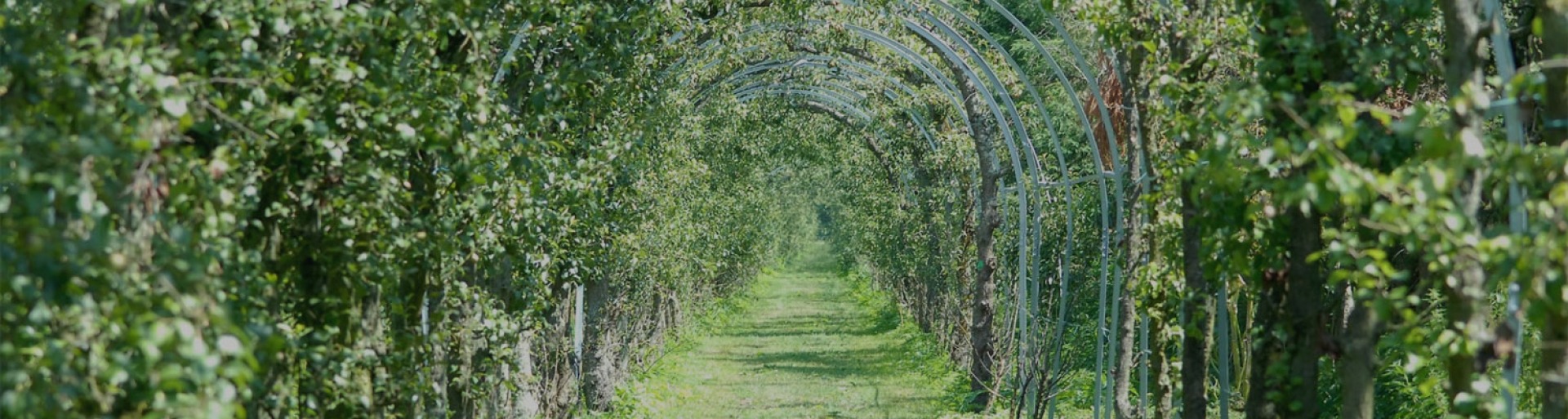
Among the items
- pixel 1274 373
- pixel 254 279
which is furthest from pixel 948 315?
pixel 254 279

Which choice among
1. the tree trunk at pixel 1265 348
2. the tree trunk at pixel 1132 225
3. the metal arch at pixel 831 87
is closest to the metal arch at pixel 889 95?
the metal arch at pixel 831 87

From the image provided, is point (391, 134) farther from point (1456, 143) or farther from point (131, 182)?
point (1456, 143)

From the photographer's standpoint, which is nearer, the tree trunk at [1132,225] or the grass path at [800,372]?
the tree trunk at [1132,225]

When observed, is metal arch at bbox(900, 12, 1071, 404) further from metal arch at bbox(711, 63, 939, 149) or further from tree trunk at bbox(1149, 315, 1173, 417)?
tree trunk at bbox(1149, 315, 1173, 417)

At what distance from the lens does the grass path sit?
14.6m

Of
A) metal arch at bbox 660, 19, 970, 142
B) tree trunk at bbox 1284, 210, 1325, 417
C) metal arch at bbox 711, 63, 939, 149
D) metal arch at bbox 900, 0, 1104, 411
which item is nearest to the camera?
tree trunk at bbox 1284, 210, 1325, 417

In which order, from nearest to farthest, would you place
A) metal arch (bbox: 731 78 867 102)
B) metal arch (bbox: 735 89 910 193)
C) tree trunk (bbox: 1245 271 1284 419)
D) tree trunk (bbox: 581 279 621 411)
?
tree trunk (bbox: 1245 271 1284 419)
tree trunk (bbox: 581 279 621 411)
metal arch (bbox: 731 78 867 102)
metal arch (bbox: 735 89 910 193)

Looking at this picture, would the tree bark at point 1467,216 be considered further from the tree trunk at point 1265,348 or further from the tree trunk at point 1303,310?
the tree trunk at point 1265,348

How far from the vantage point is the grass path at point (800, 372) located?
14.6m

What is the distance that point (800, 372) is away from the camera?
18703mm

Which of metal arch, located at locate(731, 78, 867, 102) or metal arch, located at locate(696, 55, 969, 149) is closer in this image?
metal arch, located at locate(696, 55, 969, 149)

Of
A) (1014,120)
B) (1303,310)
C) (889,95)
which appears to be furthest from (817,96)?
(1303,310)

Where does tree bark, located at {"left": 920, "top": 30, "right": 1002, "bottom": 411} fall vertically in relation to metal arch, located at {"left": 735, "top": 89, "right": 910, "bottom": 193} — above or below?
below

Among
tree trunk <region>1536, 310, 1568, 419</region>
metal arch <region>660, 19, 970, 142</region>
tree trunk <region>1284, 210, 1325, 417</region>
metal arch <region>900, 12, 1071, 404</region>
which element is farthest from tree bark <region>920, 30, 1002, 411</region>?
tree trunk <region>1536, 310, 1568, 419</region>
